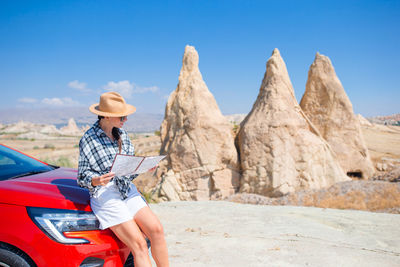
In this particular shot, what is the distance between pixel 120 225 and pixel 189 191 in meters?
6.74

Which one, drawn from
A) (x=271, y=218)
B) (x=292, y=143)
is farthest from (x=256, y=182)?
(x=271, y=218)

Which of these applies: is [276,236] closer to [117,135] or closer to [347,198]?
[117,135]

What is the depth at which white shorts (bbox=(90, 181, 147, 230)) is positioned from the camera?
2385mm

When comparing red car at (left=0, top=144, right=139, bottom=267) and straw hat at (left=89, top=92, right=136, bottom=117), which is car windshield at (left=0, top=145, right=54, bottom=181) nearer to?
red car at (left=0, top=144, right=139, bottom=267)

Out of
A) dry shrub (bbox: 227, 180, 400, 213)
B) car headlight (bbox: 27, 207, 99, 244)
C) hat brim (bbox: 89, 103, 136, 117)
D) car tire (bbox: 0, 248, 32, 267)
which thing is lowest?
dry shrub (bbox: 227, 180, 400, 213)

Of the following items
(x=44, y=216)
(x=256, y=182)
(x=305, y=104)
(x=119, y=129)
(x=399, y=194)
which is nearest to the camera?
(x=44, y=216)

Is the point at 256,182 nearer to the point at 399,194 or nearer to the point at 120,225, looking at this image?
the point at 399,194

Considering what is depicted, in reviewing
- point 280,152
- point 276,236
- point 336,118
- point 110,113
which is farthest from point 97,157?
point 336,118

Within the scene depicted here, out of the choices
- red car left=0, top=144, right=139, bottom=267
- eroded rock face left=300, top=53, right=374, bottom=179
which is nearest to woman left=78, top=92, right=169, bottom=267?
red car left=0, top=144, right=139, bottom=267

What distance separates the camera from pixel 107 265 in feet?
7.39

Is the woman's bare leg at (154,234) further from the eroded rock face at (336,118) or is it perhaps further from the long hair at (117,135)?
the eroded rock face at (336,118)

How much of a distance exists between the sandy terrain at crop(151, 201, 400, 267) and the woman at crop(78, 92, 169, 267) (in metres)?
1.00

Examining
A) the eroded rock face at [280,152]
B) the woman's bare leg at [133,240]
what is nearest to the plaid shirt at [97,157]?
the woman's bare leg at [133,240]

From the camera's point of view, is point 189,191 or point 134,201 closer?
point 134,201
